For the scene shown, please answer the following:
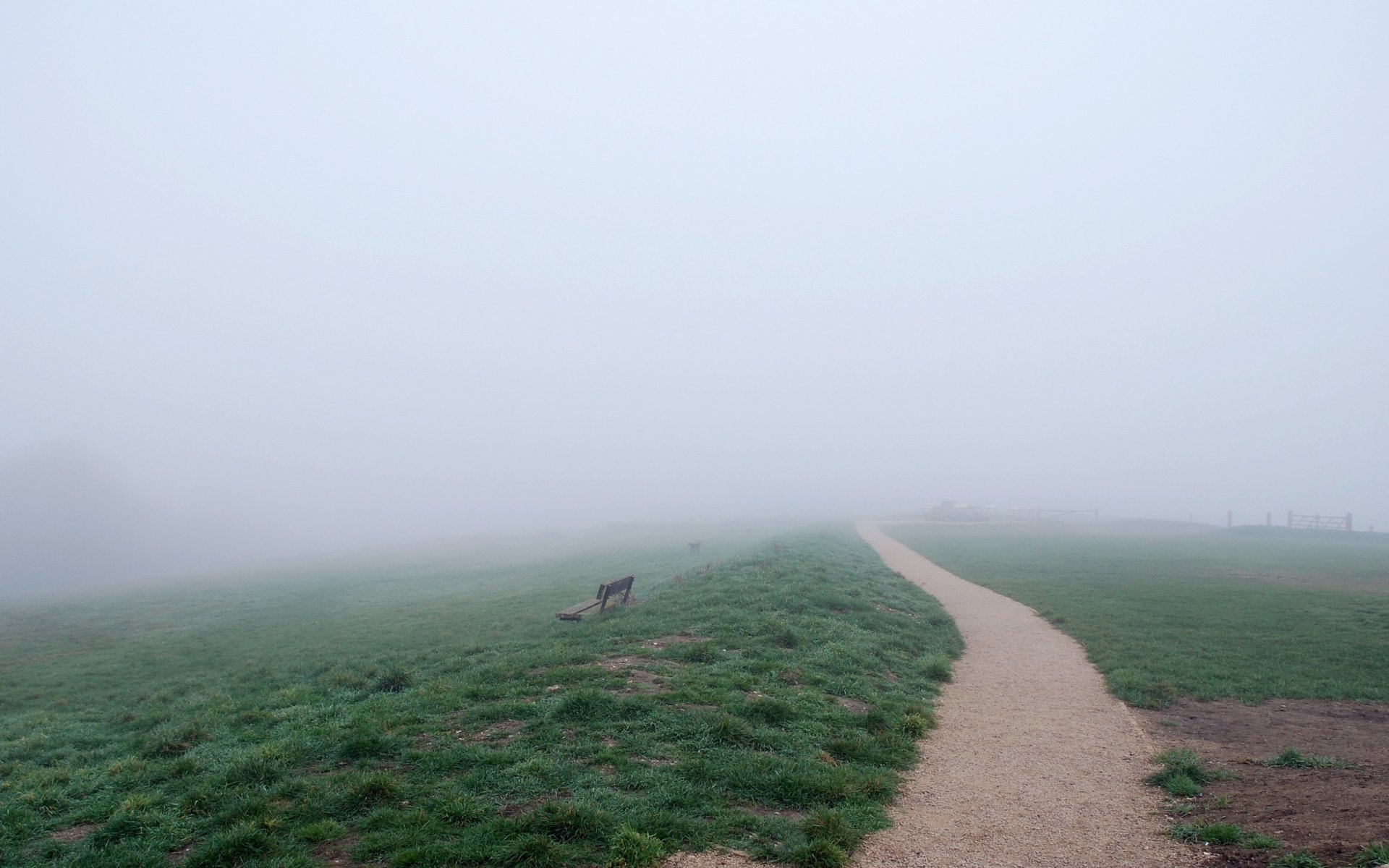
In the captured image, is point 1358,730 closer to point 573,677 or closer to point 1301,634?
point 1301,634

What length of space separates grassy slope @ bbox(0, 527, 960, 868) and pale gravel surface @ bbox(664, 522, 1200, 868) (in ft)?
1.27

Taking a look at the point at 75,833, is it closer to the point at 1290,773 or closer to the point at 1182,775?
the point at 1182,775

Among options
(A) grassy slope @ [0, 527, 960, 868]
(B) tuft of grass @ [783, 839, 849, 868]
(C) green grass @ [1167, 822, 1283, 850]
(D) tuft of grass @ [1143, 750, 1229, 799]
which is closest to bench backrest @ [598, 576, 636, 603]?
(A) grassy slope @ [0, 527, 960, 868]

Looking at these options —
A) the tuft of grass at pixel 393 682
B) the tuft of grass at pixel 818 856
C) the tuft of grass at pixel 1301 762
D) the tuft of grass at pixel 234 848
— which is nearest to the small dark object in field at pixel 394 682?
the tuft of grass at pixel 393 682

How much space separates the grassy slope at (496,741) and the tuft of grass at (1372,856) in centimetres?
362

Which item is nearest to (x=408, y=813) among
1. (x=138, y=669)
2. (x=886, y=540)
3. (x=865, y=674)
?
(x=865, y=674)

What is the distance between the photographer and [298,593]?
3238 centimetres

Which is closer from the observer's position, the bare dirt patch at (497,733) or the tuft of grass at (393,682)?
the bare dirt patch at (497,733)

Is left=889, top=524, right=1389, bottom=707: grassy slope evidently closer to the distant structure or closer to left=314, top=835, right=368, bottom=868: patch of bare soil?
left=314, top=835, right=368, bottom=868: patch of bare soil

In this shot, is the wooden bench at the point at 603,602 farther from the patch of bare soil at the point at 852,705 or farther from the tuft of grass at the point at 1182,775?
the tuft of grass at the point at 1182,775

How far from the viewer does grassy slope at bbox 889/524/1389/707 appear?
1209cm

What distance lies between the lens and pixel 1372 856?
5410mm

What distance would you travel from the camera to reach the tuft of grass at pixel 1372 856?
530cm

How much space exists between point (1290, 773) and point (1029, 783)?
298 centimetres
